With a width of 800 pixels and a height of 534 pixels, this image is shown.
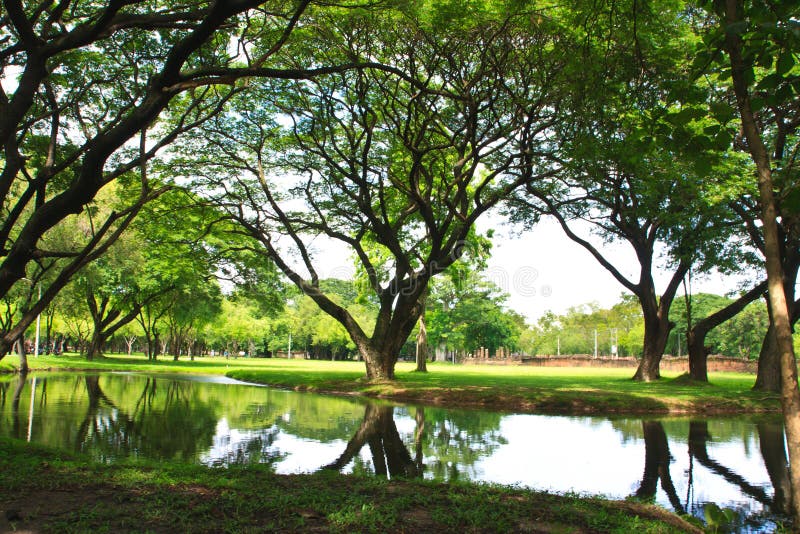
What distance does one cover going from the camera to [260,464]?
805 cm

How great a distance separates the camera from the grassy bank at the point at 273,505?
4.66 metres

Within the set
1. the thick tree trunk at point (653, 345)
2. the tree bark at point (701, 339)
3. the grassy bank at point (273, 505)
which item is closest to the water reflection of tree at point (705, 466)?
the grassy bank at point (273, 505)

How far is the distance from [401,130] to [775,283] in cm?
1663

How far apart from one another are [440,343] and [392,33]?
205 feet

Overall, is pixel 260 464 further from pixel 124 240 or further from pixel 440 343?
pixel 440 343

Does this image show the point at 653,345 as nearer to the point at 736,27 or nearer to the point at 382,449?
the point at 382,449

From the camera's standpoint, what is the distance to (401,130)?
20188 millimetres

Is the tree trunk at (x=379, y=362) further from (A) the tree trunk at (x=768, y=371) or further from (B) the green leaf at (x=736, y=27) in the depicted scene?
(B) the green leaf at (x=736, y=27)

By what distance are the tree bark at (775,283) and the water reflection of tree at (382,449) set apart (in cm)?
460

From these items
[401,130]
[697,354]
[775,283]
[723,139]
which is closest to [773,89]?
[723,139]

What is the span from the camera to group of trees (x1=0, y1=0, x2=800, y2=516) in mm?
6199

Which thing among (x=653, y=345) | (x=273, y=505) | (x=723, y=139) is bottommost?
(x=273, y=505)

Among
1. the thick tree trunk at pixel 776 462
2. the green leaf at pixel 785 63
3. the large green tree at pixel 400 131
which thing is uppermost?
the large green tree at pixel 400 131

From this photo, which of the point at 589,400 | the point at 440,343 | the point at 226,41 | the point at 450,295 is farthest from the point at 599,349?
the point at 226,41
